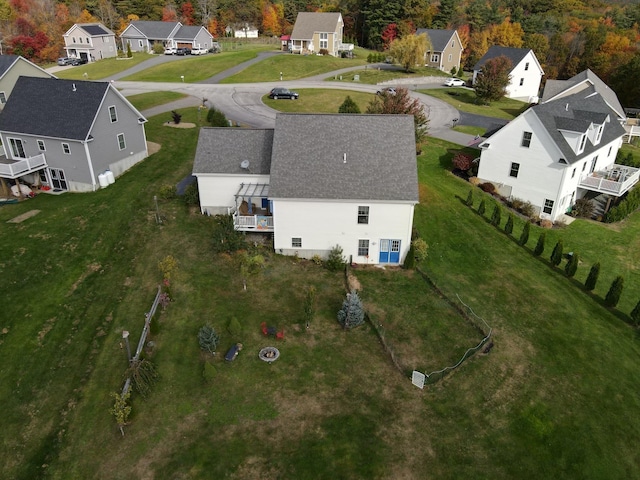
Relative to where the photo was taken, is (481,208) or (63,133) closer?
(63,133)

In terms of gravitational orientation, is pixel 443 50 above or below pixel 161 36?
below

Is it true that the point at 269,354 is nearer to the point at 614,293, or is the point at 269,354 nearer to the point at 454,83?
the point at 614,293

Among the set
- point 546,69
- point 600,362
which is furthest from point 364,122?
point 546,69

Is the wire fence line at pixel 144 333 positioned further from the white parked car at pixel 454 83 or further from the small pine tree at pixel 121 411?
the white parked car at pixel 454 83

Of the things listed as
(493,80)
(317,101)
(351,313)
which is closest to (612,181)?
(351,313)

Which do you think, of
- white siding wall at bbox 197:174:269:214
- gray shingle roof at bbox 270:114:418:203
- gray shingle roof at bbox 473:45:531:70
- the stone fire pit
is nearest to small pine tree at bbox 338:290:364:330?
the stone fire pit

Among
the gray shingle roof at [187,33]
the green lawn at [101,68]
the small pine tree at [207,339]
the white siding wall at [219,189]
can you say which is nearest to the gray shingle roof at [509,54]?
the gray shingle roof at [187,33]

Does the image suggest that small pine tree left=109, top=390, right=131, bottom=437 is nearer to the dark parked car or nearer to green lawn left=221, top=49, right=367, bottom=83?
the dark parked car
